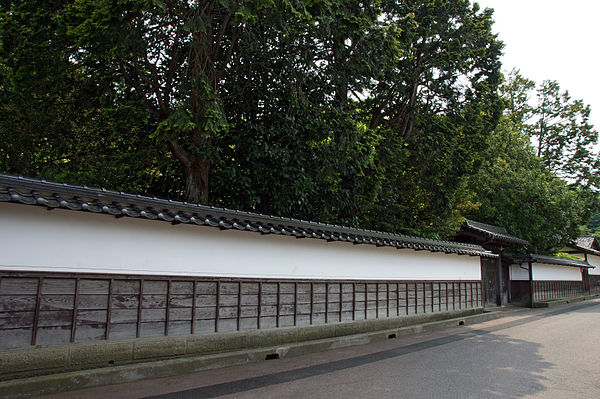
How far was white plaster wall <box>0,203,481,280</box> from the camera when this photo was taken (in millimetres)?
5995

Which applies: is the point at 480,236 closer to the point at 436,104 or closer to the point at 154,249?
the point at 436,104

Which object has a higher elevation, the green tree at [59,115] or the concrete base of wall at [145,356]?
the green tree at [59,115]

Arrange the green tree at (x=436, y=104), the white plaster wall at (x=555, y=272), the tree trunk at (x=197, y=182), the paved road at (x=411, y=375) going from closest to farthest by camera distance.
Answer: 1. the paved road at (x=411, y=375)
2. the tree trunk at (x=197, y=182)
3. the green tree at (x=436, y=104)
4. the white plaster wall at (x=555, y=272)

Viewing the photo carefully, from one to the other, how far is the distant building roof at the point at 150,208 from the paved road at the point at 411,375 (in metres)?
2.70

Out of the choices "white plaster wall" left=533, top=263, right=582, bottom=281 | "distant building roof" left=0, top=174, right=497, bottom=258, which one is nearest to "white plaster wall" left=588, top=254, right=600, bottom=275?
"white plaster wall" left=533, top=263, right=582, bottom=281

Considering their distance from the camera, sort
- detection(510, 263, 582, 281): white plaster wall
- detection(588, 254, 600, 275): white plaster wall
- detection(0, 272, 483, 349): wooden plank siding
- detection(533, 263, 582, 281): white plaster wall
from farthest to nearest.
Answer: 1. detection(588, 254, 600, 275): white plaster wall
2. detection(533, 263, 582, 281): white plaster wall
3. detection(510, 263, 582, 281): white plaster wall
4. detection(0, 272, 483, 349): wooden plank siding

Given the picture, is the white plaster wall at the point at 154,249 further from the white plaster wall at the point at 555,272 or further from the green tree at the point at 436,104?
the white plaster wall at the point at 555,272

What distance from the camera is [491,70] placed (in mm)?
18656

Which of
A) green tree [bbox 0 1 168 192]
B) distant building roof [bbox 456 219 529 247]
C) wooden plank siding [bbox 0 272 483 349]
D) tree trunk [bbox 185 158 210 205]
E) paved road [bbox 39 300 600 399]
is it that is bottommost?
paved road [bbox 39 300 600 399]

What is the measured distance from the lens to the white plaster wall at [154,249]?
5.99 metres

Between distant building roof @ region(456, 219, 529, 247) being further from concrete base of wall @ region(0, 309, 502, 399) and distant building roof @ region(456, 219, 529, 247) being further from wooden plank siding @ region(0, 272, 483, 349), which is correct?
concrete base of wall @ region(0, 309, 502, 399)

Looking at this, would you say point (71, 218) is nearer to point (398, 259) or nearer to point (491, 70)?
point (398, 259)

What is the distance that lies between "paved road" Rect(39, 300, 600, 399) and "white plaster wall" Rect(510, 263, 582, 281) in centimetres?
1575

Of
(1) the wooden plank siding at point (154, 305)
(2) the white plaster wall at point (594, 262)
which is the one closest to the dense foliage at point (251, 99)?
(1) the wooden plank siding at point (154, 305)
